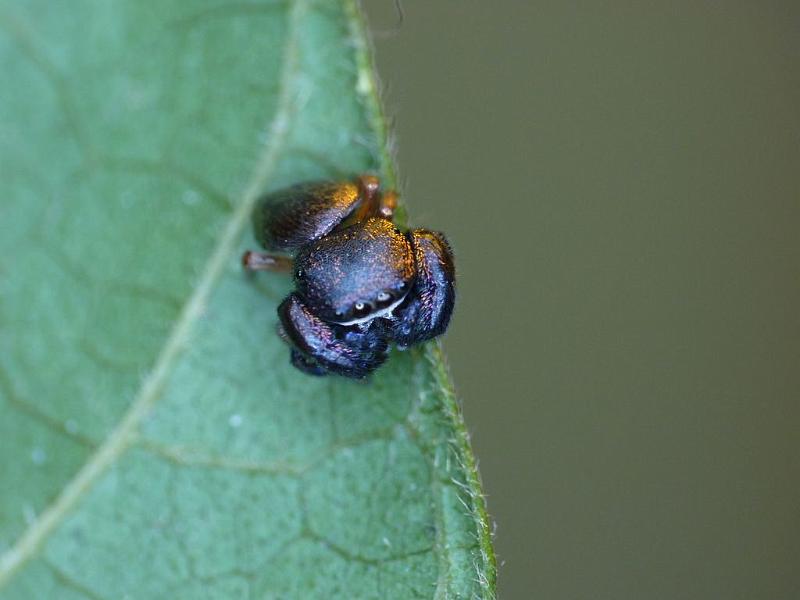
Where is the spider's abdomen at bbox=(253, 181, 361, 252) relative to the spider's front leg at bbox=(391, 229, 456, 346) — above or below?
above

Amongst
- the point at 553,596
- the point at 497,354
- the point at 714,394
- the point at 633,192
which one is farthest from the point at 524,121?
the point at 553,596

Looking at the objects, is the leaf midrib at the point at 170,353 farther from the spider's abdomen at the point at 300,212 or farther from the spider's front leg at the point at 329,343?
the spider's front leg at the point at 329,343

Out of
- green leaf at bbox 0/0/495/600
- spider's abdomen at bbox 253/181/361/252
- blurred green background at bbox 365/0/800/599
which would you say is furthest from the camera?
blurred green background at bbox 365/0/800/599

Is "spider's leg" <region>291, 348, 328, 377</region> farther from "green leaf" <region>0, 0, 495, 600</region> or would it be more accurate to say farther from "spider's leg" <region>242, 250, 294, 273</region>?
"spider's leg" <region>242, 250, 294, 273</region>

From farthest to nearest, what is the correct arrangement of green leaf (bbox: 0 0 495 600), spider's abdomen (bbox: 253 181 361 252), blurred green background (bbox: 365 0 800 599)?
blurred green background (bbox: 365 0 800 599) → spider's abdomen (bbox: 253 181 361 252) → green leaf (bbox: 0 0 495 600)

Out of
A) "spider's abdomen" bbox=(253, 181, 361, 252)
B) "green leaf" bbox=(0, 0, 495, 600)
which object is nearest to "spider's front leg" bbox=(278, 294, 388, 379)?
"green leaf" bbox=(0, 0, 495, 600)

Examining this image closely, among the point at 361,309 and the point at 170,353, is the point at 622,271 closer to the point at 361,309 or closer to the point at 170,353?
the point at 361,309

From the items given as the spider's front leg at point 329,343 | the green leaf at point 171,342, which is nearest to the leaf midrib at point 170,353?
the green leaf at point 171,342
